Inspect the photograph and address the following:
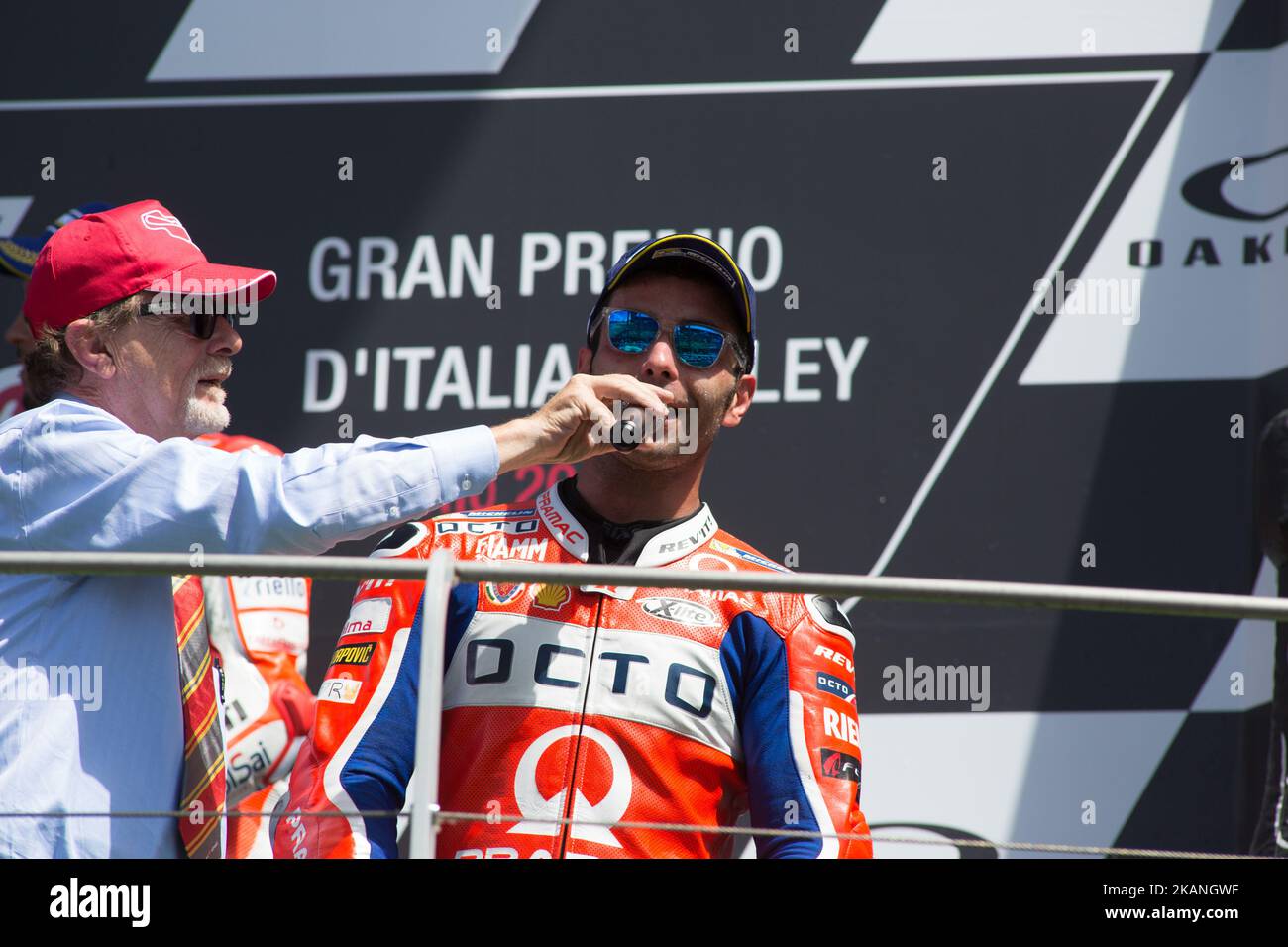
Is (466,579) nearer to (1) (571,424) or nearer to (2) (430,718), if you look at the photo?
(2) (430,718)

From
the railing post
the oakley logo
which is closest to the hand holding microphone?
the railing post

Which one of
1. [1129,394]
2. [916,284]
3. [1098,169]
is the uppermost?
[1098,169]

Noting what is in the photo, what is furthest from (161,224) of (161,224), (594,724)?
(594,724)

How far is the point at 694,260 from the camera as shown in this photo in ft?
7.11

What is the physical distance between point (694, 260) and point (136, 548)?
93 centimetres

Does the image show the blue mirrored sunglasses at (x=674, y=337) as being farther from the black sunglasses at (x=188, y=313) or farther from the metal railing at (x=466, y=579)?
the metal railing at (x=466, y=579)

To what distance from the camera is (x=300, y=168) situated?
3.33m

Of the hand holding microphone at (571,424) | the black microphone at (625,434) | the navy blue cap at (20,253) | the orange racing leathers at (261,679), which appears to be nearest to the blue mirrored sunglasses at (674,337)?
the black microphone at (625,434)

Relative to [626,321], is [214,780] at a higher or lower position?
lower

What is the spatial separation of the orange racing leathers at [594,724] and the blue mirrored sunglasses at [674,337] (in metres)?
0.35

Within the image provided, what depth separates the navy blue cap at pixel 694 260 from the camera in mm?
2166
